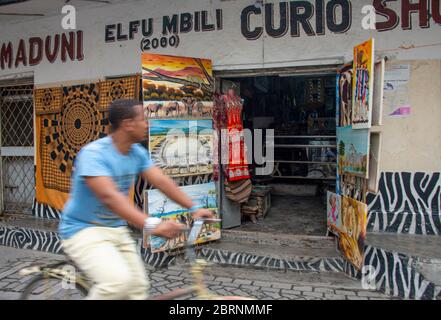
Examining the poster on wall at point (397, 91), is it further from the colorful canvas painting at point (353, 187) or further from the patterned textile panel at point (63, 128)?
the patterned textile panel at point (63, 128)

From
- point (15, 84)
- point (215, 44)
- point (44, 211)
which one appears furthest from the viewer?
point (15, 84)

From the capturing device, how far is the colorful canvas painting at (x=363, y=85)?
4.08m

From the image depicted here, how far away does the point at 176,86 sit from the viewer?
5309 mm

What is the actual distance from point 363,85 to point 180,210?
2798 millimetres

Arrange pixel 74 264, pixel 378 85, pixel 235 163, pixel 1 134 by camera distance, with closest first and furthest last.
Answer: pixel 74 264
pixel 378 85
pixel 235 163
pixel 1 134

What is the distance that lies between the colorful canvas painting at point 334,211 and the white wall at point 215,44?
5.97 feet

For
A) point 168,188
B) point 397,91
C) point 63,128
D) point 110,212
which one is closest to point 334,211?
point 397,91

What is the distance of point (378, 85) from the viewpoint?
407cm

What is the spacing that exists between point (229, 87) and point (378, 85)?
261cm

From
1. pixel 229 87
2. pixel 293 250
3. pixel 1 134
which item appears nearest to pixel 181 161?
pixel 229 87

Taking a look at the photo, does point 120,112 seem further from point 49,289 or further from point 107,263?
point 49,289

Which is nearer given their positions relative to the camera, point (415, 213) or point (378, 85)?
point (378, 85)

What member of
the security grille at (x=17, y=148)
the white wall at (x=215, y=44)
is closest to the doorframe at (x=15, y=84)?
the security grille at (x=17, y=148)

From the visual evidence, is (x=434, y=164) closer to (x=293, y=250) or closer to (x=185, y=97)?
(x=293, y=250)
